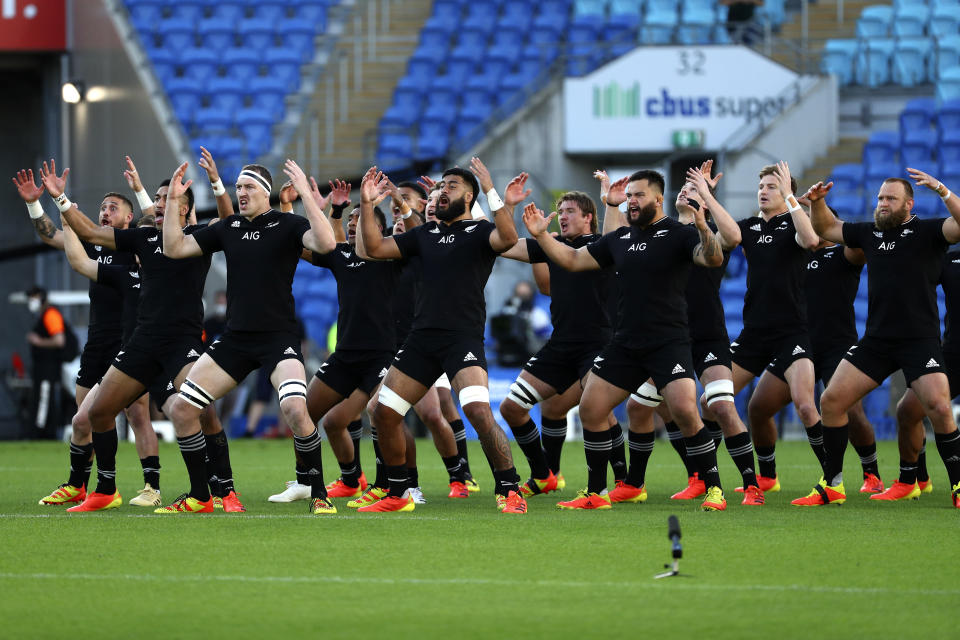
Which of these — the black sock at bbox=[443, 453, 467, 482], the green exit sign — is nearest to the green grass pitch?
the black sock at bbox=[443, 453, 467, 482]

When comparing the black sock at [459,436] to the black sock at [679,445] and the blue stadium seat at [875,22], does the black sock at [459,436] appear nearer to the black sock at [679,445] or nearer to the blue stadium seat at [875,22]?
the black sock at [679,445]

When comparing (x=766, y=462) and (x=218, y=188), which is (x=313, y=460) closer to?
(x=218, y=188)

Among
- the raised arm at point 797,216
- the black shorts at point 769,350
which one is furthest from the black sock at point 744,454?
the raised arm at point 797,216

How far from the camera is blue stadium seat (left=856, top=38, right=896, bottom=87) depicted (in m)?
25.4

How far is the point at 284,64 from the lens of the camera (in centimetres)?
2784

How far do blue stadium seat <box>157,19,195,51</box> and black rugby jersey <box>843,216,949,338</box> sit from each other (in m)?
20.0

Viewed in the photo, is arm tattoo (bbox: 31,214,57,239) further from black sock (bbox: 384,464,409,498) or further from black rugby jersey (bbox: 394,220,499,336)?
black sock (bbox: 384,464,409,498)

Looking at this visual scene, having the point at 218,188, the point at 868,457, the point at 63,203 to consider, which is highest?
the point at 218,188

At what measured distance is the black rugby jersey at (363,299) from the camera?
11586 mm

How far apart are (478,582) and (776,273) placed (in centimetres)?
534

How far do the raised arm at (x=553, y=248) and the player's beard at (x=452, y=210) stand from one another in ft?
1.50

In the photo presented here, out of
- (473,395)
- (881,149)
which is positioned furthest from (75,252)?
(881,149)

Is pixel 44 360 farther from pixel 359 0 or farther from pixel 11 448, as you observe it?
pixel 359 0

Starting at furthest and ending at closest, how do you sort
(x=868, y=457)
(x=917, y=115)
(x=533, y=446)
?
(x=917, y=115) → (x=868, y=457) → (x=533, y=446)
